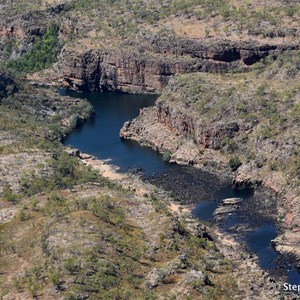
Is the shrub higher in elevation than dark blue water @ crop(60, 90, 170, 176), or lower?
higher

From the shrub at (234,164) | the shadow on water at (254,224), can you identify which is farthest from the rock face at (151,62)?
the shadow on water at (254,224)

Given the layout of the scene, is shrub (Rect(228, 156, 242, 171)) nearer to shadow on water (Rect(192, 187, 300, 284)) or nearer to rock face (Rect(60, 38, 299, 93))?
shadow on water (Rect(192, 187, 300, 284))

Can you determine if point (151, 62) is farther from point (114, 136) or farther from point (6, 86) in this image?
point (114, 136)

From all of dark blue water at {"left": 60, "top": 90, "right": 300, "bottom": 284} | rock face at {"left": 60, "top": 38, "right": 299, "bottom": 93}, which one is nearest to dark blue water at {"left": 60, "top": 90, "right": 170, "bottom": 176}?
dark blue water at {"left": 60, "top": 90, "right": 300, "bottom": 284}

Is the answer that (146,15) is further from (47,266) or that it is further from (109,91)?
(47,266)

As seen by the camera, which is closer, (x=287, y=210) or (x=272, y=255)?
(x=272, y=255)

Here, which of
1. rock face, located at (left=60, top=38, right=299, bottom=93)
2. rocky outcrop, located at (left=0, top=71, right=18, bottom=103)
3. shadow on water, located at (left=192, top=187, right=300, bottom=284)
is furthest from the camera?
rock face, located at (left=60, top=38, right=299, bottom=93)

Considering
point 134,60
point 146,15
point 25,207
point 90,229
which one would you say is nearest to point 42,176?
point 25,207
